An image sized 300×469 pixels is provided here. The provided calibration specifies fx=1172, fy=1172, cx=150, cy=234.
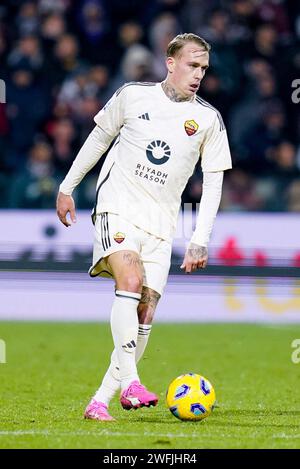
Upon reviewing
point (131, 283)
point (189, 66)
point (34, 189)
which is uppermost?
point (189, 66)

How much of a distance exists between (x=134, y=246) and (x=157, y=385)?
2.52 m

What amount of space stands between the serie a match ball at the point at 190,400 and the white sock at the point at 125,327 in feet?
0.95

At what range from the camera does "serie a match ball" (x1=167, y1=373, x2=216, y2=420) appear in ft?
22.9

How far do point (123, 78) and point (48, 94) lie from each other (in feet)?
3.51

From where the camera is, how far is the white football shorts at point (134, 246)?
23.2 feet

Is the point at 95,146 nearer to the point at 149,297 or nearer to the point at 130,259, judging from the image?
the point at 130,259

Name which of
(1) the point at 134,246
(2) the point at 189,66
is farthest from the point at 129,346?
(2) the point at 189,66

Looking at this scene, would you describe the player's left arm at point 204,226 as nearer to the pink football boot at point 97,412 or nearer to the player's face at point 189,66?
the player's face at point 189,66

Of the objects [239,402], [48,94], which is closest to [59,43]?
[48,94]

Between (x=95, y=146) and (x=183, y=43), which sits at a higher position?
(x=183, y=43)

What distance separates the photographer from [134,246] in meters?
7.09

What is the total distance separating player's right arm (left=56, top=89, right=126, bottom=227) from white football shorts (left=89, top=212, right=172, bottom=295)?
9.2 inches

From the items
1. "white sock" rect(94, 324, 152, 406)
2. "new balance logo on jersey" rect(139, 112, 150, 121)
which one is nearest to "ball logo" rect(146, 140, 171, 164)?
"new balance logo on jersey" rect(139, 112, 150, 121)

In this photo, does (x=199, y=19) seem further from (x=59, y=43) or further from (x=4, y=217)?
(x=4, y=217)
